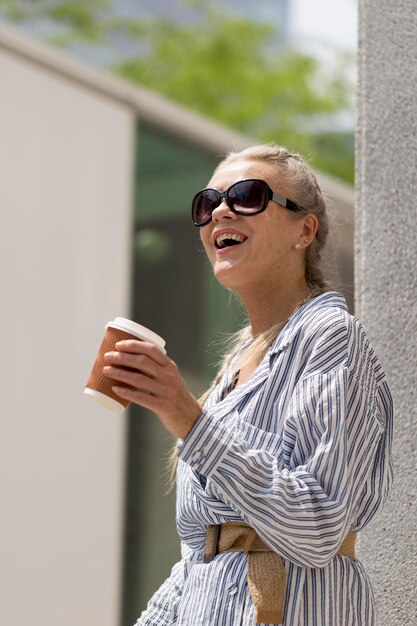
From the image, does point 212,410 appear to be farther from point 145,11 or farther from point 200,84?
point 145,11

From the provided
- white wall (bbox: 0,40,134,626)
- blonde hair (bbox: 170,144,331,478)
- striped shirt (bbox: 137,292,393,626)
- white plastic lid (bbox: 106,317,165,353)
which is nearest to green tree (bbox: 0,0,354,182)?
white wall (bbox: 0,40,134,626)

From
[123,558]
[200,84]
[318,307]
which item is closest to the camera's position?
[318,307]

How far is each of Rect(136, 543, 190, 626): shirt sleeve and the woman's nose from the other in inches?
30.6

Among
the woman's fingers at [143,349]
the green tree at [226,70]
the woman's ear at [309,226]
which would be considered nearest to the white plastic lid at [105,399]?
the woman's fingers at [143,349]

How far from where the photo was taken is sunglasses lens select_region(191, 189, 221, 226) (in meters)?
2.75

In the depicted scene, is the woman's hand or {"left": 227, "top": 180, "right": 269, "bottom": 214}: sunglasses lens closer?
the woman's hand

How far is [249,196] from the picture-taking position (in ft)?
8.70

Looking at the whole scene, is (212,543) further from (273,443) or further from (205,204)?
(205,204)

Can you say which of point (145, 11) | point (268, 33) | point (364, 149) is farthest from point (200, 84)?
point (364, 149)

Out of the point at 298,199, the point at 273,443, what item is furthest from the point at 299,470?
the point at 298,199

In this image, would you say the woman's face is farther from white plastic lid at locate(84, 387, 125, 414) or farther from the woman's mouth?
white plastic lid at locate(84, 387, 125, 414)

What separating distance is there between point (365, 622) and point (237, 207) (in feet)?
3.23

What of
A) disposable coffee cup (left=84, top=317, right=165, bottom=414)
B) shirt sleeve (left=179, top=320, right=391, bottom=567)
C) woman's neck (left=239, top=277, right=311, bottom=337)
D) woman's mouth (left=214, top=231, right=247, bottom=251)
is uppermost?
woman's mouth (left=214, top=231, right=247, bottom=251)

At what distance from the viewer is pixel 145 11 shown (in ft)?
114
